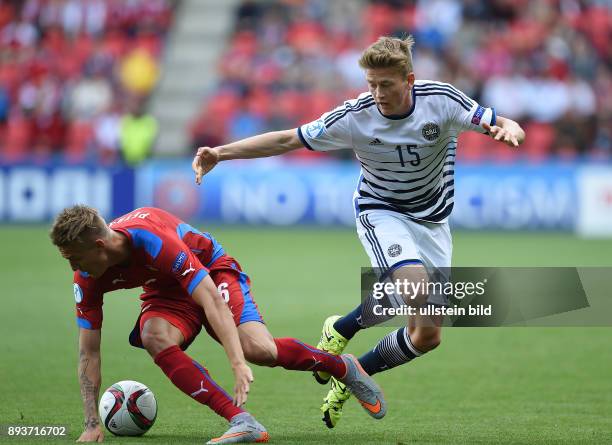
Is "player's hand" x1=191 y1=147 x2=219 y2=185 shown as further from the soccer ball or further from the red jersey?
the soccer ball

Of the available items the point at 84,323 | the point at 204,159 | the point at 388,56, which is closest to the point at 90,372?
the point at 84,323

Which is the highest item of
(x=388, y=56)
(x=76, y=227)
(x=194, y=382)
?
(x=388, y=56)

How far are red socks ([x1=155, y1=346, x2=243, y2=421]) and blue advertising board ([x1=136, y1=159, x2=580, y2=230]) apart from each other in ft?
41.8

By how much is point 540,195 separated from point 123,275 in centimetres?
1338

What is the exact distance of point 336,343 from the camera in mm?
7070

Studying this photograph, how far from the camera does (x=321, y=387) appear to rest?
25.2 ft

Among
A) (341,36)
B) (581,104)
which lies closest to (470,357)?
(581,104)

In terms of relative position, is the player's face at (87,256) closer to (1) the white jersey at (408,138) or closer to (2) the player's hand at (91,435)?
(2) the player's hand at (91,435)

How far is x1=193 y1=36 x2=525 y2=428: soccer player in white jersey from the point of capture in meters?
6.37

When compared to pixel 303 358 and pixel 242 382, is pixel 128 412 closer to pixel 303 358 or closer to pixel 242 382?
pixel 303 358

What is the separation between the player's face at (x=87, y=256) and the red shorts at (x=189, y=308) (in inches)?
20.4

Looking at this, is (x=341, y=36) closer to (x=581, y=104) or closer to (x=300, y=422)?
(x=581, y=104)

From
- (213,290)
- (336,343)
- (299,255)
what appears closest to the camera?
(213,290)

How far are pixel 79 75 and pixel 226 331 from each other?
60.4 feet
